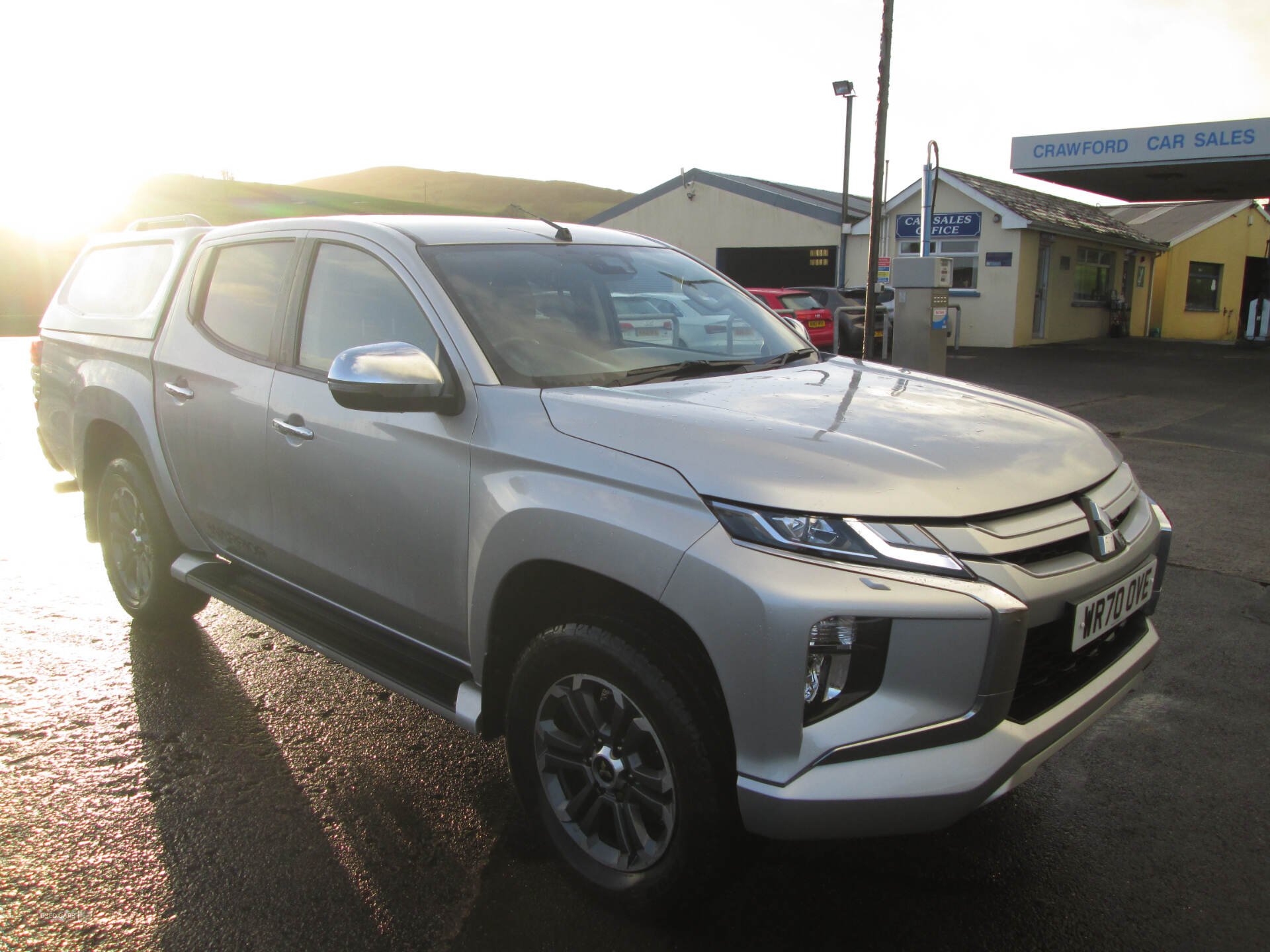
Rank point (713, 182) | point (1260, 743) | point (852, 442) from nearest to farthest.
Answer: point (852, 442) < point (1260, 743) < point (713, 182)

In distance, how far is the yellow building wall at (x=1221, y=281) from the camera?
103 feet

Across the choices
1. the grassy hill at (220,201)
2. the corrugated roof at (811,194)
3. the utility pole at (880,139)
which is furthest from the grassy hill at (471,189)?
the utility pole at (880,139)

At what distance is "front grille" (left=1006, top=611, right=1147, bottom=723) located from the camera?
2113mm

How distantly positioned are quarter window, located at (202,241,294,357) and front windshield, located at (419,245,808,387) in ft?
2.73

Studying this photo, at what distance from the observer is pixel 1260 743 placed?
132 inches

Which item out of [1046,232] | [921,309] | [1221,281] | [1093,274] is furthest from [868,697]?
[1221,281]

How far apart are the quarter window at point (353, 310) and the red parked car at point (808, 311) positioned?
43.7 feet

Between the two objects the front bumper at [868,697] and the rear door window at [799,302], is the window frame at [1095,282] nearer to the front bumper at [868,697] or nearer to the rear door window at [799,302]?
the rear door window at [799,302]

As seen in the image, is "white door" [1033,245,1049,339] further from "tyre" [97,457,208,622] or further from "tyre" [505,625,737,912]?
"tyre" [505,625,737,912]

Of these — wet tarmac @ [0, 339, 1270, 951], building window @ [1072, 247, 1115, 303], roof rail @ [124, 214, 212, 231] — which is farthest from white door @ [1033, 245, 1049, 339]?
roof rail @ [124, 214, 212, 231]

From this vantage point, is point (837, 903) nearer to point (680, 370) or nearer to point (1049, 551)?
point (1049, 551)

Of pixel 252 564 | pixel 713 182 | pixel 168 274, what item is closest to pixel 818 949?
pixel 252 564

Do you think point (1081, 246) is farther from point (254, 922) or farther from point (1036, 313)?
point (254, 922)

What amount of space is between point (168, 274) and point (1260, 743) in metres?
4.66
